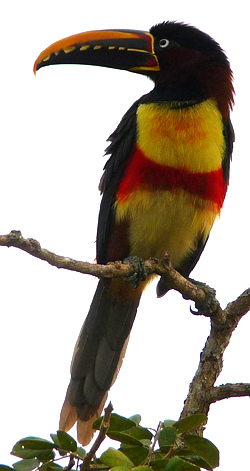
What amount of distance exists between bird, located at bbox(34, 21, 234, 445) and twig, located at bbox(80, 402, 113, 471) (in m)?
2.45

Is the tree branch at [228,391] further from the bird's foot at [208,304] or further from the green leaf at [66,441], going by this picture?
the green leaf at [66,441]

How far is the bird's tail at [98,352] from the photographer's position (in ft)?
22.6

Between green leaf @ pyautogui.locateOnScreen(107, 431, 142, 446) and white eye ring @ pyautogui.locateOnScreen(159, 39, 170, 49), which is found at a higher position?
white eye ring @ pyautogui.locateOnScreen(159, 39, 170, 49)

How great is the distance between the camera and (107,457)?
11.3 feet

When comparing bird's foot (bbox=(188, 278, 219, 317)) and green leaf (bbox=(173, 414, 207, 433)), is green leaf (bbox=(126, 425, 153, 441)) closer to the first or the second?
green leaf (bbox=(173, 414, 207, 433))

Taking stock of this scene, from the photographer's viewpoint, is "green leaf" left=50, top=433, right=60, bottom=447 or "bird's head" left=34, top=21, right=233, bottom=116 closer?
"green leaf" left=50, top=433, right=60, bottom=447

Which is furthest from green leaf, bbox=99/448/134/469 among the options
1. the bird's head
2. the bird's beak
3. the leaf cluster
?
the bird's beak

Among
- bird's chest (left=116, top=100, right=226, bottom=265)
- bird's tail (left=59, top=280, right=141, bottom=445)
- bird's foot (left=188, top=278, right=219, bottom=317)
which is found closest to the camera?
bird's foot (left=188, top=278, right=219, bottom=317)

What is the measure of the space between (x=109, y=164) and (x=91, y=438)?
2.85 meters

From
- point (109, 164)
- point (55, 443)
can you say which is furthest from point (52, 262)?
point (109, 164)

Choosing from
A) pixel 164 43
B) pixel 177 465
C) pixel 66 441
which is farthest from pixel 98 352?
pixel 177 465

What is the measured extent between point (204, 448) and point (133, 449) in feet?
1.55

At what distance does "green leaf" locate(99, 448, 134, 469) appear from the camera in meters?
3.45

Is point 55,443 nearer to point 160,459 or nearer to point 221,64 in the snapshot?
point 160,459
